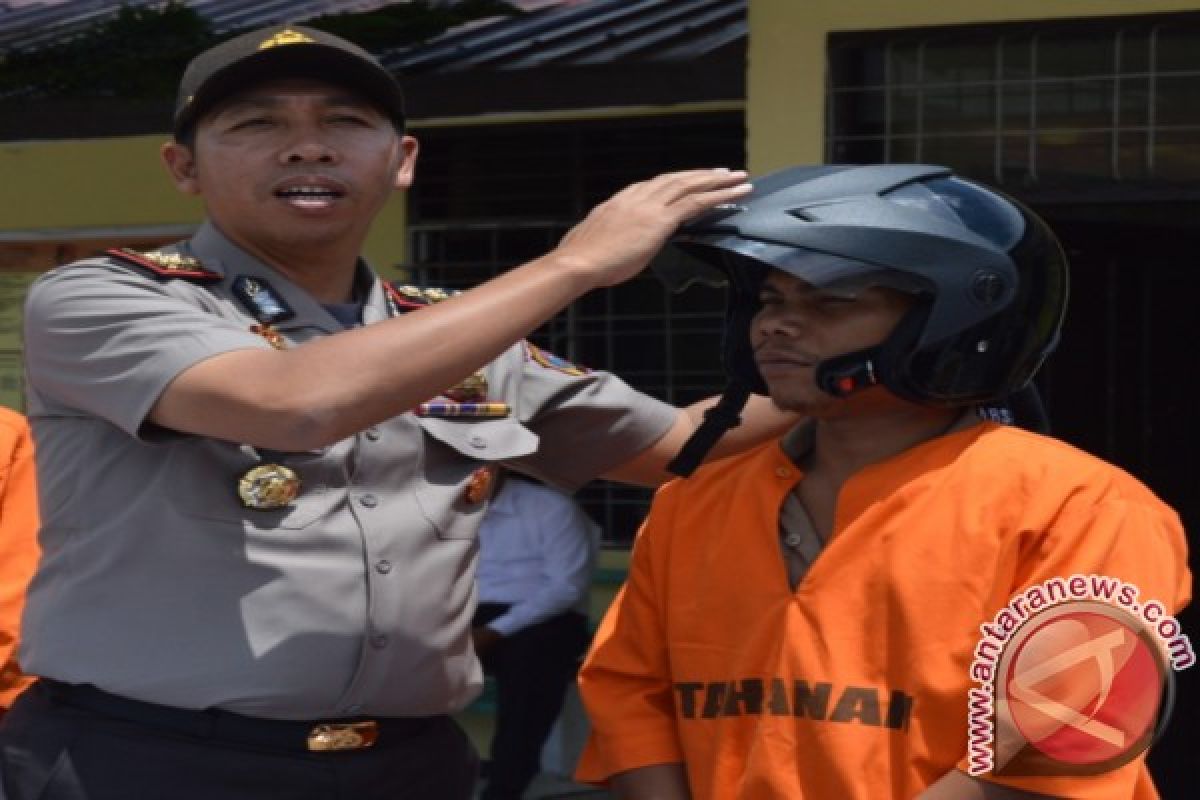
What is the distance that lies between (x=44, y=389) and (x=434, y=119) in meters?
4.44

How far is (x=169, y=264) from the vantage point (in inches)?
111

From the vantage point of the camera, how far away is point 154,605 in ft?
8.69

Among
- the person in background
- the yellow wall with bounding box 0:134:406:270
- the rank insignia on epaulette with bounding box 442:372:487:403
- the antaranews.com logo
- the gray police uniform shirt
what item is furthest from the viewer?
the yellow wall with bounding box 0:134:406:270

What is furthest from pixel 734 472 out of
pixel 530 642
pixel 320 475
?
pixel 530 642

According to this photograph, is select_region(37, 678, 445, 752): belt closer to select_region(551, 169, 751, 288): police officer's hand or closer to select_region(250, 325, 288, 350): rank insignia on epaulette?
select_region(250, 325, 288, 350): rank insignia on epaulette

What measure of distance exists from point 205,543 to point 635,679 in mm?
571

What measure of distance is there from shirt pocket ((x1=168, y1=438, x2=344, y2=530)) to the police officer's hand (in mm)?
438

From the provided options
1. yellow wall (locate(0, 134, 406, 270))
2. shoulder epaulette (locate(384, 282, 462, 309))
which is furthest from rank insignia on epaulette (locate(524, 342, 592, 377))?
yellow wall (locate(0, 134, 406, 270))

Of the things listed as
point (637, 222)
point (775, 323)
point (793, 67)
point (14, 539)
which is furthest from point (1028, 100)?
point (637, 222)

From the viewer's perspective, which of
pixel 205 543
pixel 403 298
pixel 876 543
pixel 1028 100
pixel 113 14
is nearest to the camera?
pixel 876 543

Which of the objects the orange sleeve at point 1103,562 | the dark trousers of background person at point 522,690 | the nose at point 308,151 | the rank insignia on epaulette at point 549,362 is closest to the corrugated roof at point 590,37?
the dark trousers of background person at point 522,690

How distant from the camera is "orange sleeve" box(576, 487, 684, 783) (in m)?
2.73

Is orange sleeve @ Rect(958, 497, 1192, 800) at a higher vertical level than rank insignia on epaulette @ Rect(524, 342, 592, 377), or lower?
lower

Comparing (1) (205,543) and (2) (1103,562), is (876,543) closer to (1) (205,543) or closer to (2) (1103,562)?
(2) (1103,562)
